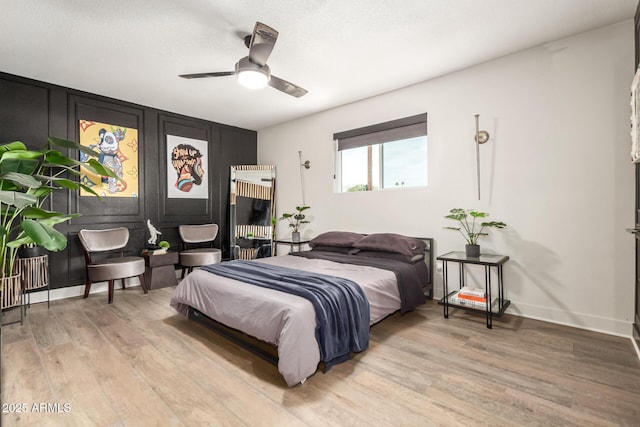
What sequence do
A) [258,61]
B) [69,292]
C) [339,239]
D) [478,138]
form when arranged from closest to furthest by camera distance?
[258,61]
[478,138]
[69,292]
[339,239]

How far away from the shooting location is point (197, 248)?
5.24 metres

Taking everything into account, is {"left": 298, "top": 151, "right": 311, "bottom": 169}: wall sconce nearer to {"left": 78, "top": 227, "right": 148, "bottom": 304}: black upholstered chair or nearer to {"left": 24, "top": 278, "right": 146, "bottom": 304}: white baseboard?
{"left": 78, "top": 227, "right": 148, "bottom": 304}: black upholstered chair

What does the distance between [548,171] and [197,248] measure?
16.6 feet

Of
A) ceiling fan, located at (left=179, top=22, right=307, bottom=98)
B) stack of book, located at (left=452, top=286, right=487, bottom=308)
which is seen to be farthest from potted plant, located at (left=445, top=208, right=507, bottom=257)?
ceiling fan, located at (left=179, top=22, right=307, bottom=98)

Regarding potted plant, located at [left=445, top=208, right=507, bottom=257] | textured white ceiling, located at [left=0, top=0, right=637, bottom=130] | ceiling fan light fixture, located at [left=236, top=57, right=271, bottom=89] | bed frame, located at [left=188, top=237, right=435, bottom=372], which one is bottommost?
bed frame, located at [left=188, top=237, right=435, bottom=372]

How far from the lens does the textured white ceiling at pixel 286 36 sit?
2441 mm

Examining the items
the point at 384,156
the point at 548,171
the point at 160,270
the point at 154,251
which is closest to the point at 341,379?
the point at 548,171

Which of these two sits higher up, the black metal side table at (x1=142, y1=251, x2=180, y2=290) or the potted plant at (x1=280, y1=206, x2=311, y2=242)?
the potted plant at (x1=280, y1=206, x2=311, y2=242)

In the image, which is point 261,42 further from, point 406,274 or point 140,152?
point 140,152

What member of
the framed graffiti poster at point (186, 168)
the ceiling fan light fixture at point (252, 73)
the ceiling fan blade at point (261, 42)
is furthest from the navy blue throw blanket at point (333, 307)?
the framed graffiti poster at point (186, 168)

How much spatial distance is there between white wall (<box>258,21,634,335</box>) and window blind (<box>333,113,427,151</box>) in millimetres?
135

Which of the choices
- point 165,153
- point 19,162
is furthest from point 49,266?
point 19,162

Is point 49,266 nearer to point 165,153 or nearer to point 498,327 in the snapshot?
point 165,153

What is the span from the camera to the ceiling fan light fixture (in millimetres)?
2650
